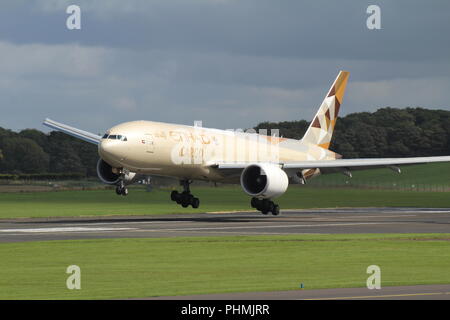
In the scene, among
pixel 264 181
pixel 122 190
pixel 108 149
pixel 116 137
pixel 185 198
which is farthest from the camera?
pixel 185 198

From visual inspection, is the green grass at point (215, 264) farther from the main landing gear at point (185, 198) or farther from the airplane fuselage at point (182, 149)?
the main landing gear at point (185, 198)

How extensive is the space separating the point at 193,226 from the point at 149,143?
7.97 metres

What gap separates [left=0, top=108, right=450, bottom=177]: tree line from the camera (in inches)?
6186

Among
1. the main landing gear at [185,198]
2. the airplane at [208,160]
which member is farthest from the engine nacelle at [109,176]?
the main landing gear at [185,198]

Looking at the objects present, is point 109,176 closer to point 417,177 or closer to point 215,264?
point 215,264

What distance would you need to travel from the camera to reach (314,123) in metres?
76.9

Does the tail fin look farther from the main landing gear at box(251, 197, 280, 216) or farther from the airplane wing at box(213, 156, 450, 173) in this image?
the main landing gear at box(251, 197, 280, 216)

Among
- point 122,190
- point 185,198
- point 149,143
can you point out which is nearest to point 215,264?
point 122,190

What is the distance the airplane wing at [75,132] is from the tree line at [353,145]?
74766 millimetres

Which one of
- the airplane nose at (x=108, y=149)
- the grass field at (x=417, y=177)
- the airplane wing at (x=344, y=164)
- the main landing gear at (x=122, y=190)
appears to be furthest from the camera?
the grass field at (x=417, y=177)

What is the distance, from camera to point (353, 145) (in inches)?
6102

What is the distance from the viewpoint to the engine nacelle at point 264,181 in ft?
197

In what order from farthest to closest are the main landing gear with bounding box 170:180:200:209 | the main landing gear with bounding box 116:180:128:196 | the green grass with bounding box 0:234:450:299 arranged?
the main landing gear with bounding box 170:180:200:209 < the main landing gear with bounding box 116:180:128:196 < the green grass with bounding box 0:234:450:299

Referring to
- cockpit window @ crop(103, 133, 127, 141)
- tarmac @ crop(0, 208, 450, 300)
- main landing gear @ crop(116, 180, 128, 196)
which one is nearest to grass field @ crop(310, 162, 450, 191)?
tarmac @ crop(0, 208, 450, 300)
